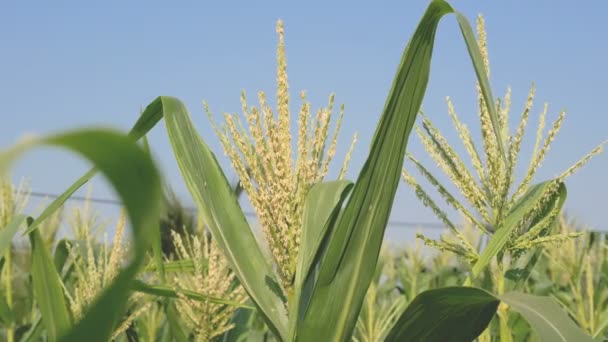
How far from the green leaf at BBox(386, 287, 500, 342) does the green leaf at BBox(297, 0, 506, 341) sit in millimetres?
102

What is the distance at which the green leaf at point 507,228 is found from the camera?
161cm

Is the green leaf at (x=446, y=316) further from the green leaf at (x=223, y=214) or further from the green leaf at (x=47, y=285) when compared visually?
the green leaf at (x=47, y=285)

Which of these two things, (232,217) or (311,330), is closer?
(311,330)

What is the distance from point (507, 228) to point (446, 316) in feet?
0.77

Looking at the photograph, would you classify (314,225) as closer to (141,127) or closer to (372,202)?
(372,202)

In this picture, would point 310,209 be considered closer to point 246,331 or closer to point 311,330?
point 311,330

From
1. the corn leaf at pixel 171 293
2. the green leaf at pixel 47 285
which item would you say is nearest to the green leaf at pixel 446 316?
the corn leaf at pixel 171 293

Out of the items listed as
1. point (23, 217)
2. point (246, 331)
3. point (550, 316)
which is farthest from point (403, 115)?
point (246, 331)

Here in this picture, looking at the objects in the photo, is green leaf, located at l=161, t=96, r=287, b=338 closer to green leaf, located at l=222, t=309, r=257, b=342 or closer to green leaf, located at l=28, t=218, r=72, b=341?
green leaf, located at l=28, t=218, r=72, b=341

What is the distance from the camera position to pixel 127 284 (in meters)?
0.55

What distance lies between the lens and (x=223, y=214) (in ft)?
5.53

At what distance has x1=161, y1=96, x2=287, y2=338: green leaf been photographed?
1.62 m

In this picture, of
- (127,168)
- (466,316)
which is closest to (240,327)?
(466,316)

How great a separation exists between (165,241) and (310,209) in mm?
11003
